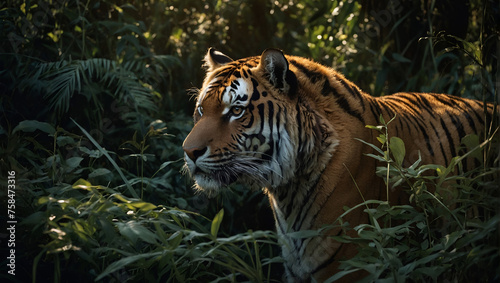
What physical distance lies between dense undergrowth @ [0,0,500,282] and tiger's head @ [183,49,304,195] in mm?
204

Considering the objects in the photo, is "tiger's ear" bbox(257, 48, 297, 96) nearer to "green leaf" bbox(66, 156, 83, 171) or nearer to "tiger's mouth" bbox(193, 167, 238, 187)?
"tiger's mouth" bbox(193, 167, 238, 187)

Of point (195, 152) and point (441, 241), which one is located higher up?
point (195, 152)

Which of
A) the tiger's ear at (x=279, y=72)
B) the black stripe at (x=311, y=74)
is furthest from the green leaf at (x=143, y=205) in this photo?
the black stripe at (x=311, y=74)

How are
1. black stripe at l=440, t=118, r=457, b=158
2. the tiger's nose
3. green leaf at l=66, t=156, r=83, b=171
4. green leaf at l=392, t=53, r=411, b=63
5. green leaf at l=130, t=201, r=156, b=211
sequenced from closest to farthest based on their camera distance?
green leaf at l=130, t=201, r=156, b=211 < green leaf at l=66, t=156, r=83, b=171 < the tiger's nose < black stripe at l=440, t=118, r=457, b=158 < green leaf at l=392, t=53, r=411, b=63

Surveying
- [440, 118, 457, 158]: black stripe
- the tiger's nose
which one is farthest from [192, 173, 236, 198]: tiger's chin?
[440, 118, 457, 158]: black stripe

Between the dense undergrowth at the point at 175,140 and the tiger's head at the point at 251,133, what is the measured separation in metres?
0.20

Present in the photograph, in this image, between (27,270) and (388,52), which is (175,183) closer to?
(27,270)

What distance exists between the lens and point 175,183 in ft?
12.5

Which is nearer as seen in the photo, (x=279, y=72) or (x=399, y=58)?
(x=279, y=72)

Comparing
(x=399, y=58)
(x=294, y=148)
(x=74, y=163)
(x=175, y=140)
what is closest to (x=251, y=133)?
(x=294, y=148)

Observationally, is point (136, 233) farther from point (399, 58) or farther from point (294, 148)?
point (399, 58)

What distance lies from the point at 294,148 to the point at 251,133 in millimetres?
214

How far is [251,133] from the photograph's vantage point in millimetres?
2646

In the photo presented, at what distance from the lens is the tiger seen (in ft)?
8.53
